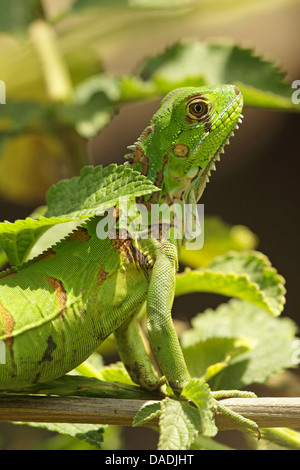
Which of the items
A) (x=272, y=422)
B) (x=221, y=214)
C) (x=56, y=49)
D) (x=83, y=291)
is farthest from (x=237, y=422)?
(x=221, y=214)

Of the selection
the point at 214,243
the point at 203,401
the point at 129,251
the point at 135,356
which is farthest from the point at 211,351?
the point at 214,243

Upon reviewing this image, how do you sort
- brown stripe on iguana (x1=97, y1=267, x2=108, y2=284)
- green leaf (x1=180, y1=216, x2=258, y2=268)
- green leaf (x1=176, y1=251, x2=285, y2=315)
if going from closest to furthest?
brown stripe on iguana (x1=97, y1=267, x2=108, y2=284) → green leaf (x1=176, y1=251, x2=285, y2=315) → green leaf (x1=180, y1=216, x2=258, y2=268)

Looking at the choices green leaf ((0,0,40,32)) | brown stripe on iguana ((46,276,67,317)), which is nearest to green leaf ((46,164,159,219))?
brown stripe on iguana ((46,276,67,317))

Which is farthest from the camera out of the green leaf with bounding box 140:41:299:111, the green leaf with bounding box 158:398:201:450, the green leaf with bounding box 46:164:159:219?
the green leaf with bounding box 140:41:299:111

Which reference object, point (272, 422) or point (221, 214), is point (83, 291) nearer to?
point (272, 422)

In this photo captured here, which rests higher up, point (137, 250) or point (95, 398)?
point (137, 250)

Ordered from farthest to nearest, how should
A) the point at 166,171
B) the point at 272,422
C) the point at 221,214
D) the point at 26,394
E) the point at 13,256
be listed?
the point at 221,214
the point at 166,171
the point at 13,256
the point at 26,394
the point at 272,422

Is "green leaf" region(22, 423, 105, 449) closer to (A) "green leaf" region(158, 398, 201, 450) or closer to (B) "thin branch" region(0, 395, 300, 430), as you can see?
(B) "thin branch" region(0, 395, 300, 430)

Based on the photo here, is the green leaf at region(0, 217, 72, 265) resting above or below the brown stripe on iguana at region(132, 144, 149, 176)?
below

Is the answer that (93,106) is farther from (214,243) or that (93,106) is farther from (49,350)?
(49,350)
